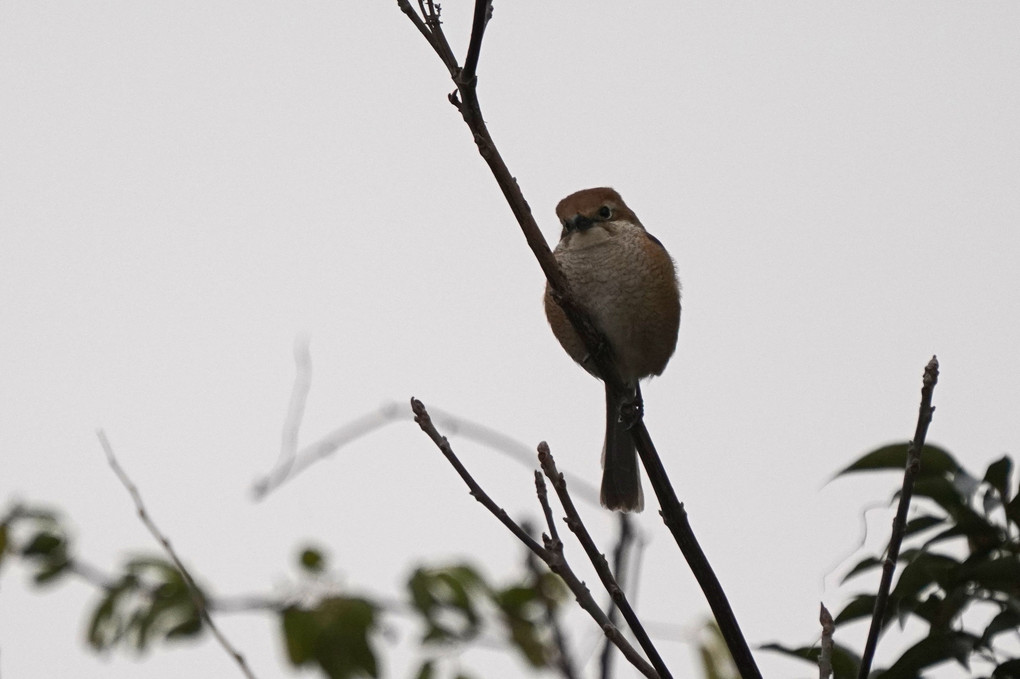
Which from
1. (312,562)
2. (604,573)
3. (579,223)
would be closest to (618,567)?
(604,573)

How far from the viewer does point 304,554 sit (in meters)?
3.66

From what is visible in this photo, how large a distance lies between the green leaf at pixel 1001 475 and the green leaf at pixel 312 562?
2.18 m

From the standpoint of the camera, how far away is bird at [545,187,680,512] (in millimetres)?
4332

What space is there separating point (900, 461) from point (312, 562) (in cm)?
197

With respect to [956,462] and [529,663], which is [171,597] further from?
[956,462]

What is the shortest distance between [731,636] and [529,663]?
48.2 inches

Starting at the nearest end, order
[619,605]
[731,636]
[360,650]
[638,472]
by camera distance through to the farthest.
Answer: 1. [619,605]
2. [731,636]
3. [360,650]
4. [638,472]

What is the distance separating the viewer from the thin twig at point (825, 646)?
2.04 m

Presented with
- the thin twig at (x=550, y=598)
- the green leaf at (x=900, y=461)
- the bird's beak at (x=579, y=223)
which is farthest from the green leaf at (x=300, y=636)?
the bird's beak at (x=579, y=223)

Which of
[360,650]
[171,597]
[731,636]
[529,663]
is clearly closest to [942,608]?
[731,636]

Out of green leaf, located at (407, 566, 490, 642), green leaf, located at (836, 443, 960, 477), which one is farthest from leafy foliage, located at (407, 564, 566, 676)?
green leaf, located at (836, 443, 960, 477)

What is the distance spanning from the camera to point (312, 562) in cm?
365

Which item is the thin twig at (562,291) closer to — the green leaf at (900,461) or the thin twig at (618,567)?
the thin twig at (618,567)

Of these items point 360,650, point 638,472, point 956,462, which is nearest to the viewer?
point 956,462
